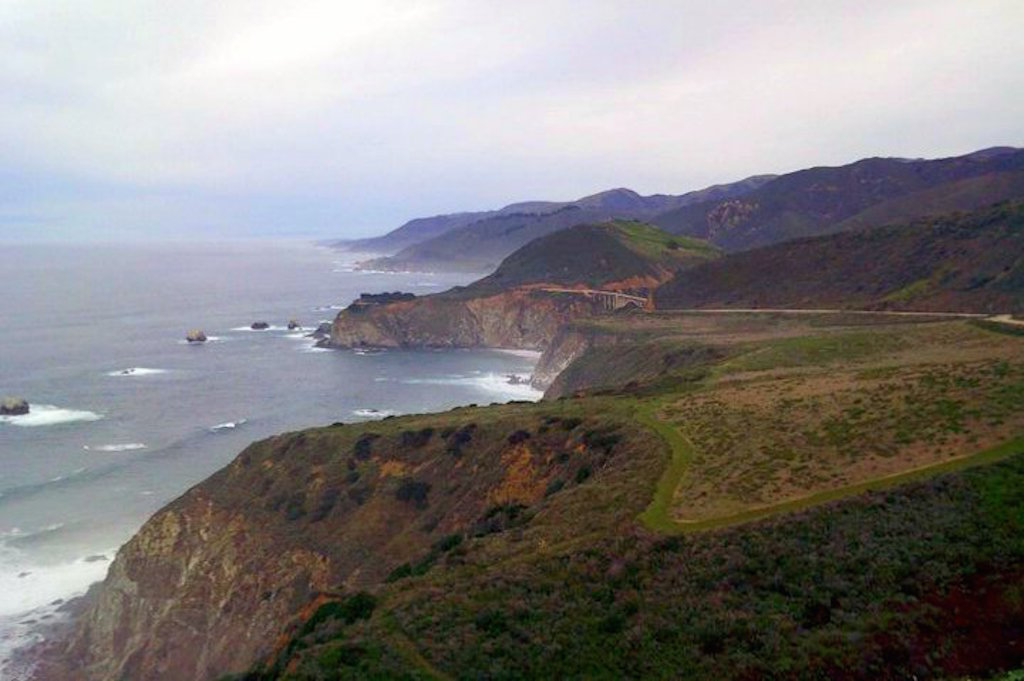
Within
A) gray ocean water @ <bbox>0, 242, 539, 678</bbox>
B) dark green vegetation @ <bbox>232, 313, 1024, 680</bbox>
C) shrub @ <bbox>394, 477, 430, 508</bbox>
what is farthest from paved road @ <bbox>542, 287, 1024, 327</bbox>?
shrub @ <bbox>394, 477, 430, 508</bbox>

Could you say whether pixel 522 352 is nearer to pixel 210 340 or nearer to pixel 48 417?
pixel 210 340

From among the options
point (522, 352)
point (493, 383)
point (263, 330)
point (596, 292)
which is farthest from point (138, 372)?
point (596, 292)

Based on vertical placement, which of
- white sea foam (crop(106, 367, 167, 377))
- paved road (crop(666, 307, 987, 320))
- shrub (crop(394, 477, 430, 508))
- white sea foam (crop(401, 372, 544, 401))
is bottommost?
white sea foam (crop(401, 372, 544, 401))

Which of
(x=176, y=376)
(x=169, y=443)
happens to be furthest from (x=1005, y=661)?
(x=176, y=376)

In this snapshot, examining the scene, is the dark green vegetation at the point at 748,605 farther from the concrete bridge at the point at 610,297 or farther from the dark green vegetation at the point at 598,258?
the dark green vegetation at the point at 598,258

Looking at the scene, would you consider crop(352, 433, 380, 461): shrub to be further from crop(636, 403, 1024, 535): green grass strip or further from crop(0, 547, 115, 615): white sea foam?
crop(636, 403, 1024, 535): green grass strip

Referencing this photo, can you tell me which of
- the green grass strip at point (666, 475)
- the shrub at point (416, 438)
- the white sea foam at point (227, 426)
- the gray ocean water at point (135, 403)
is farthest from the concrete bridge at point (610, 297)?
the green grass strip at point (666, 475)

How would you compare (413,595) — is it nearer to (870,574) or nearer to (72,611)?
(870,574)
